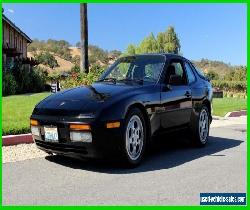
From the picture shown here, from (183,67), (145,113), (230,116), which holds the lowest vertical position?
(230,116)

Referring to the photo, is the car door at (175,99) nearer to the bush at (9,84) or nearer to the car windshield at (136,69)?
the car windshield at (136,69)

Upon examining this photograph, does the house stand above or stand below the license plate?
above

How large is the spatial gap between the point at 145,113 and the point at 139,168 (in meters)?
0.79

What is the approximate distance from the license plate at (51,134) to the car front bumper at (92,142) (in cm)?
5

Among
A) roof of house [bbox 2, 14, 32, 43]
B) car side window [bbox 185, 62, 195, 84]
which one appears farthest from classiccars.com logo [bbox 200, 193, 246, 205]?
roof of house [bbox 2, 14, 32, 43]

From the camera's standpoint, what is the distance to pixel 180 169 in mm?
6289

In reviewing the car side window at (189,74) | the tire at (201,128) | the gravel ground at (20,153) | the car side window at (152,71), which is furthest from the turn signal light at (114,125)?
the car side window at (189,74)

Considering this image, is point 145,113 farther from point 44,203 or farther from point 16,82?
point 16,82

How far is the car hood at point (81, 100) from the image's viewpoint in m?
5.90

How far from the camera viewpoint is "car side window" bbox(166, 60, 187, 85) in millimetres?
7426

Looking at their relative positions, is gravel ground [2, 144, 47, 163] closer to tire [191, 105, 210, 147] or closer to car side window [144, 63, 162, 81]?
car side window [144, 63, 162, 81]

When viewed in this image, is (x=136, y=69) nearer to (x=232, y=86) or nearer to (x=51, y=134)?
(x=51, y=134)

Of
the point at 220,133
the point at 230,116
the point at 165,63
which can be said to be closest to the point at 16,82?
the point at 230,116

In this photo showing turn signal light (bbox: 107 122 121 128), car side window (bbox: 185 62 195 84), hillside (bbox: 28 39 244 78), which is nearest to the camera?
turn signal light (bbox: 107 122 121 128)
